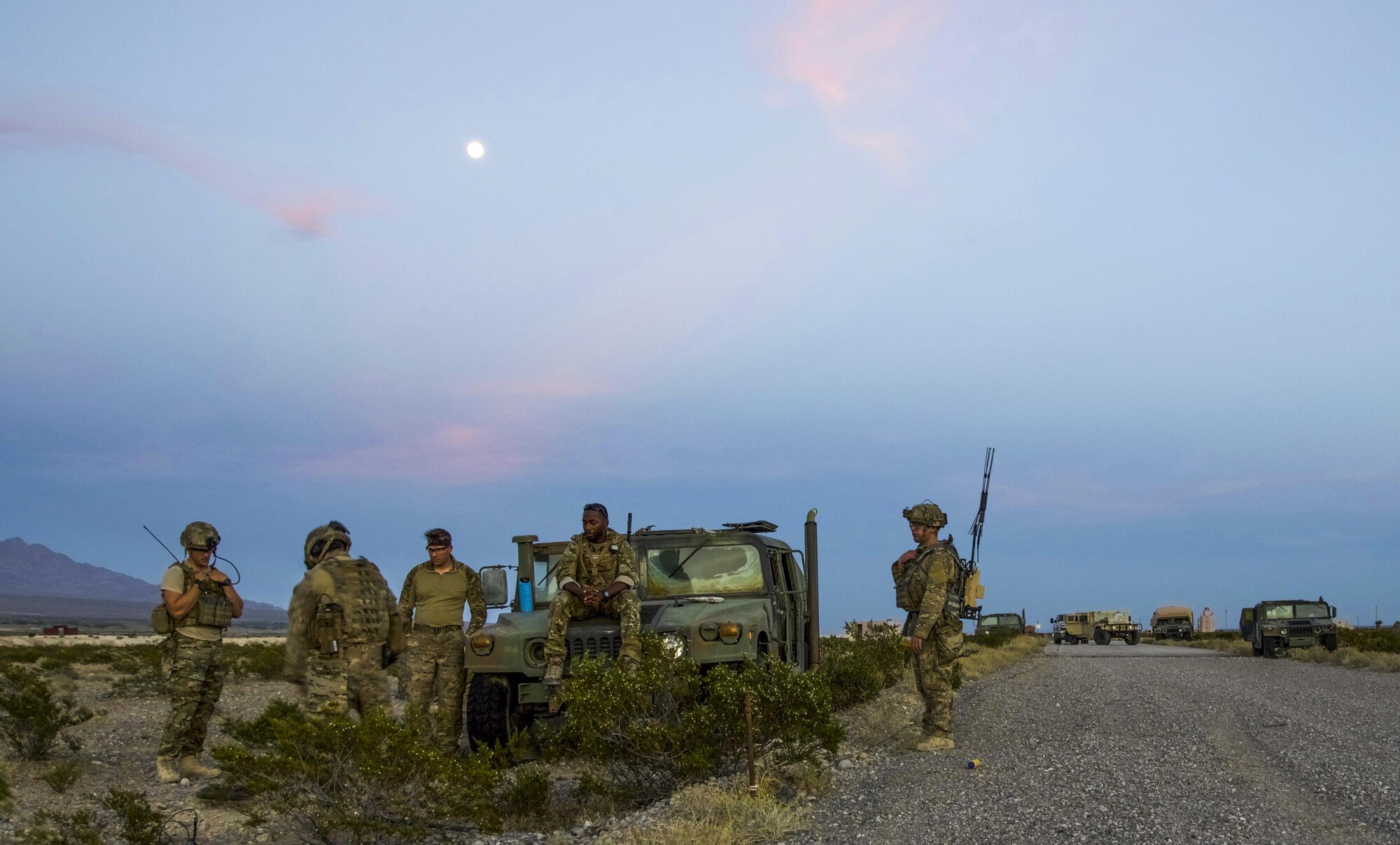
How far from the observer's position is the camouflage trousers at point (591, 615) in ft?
24.2

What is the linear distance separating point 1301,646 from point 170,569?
29649 millimetres

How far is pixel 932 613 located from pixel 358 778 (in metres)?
4.91

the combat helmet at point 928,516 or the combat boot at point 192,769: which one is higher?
Answer: the combat helmet at point 928,516

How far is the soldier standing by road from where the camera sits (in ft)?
26.9

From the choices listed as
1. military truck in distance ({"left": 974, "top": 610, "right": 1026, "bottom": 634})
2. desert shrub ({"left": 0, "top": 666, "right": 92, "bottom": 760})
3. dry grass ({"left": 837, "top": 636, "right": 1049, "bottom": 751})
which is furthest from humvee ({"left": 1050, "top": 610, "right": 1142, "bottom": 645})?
desert shrub ({"left": 0, "top": 666, "right": 92, "bottom": 760})

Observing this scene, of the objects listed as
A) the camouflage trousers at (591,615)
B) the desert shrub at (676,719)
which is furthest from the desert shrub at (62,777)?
the desert shrub at (676,719)

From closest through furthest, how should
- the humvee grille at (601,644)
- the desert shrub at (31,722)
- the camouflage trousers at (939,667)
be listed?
the humvee grille at (601,644)
the camouflage trousers at (939,667)
the desert shrub at (31,722)

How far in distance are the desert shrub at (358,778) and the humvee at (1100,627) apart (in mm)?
46886

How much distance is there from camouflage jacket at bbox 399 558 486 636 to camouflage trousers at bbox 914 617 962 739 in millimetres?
3593

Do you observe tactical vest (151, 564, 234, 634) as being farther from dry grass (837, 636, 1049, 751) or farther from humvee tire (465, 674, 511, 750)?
dry grass (837, 636, 1049, 751)

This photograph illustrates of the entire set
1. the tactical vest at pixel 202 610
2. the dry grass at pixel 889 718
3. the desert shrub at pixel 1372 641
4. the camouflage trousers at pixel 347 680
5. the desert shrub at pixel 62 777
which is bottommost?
the desert shrub at pixel 62 777

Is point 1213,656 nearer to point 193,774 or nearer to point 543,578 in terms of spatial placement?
point 543,578

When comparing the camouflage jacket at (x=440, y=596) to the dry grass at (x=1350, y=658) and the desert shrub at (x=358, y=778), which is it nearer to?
the desert shrub at (x=358, y=778)

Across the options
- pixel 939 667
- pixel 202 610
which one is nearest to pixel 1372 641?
pixel 939 667
